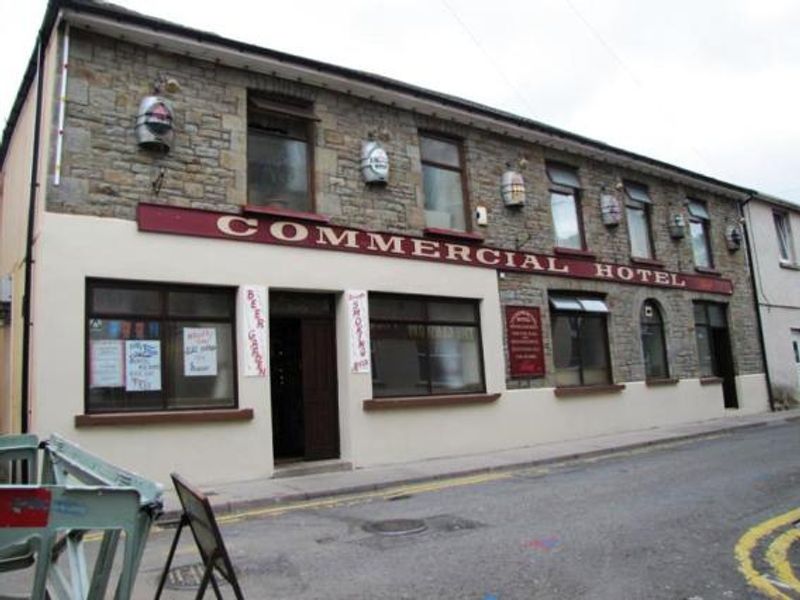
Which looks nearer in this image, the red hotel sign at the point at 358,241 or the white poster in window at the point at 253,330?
the red hotel sign at the point at 358,241

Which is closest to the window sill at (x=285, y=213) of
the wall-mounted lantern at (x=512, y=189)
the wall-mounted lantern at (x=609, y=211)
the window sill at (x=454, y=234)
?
the window sill at (x=454, y=234)

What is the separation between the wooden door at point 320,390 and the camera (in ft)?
36.9

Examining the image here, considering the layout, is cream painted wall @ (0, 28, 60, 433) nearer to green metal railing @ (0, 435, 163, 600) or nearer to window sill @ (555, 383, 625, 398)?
green metal railing @ (0, 435, 163, 600)

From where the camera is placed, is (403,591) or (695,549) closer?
(403,591)

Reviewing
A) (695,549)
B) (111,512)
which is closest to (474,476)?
(695,549)

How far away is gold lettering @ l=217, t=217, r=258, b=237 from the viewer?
1039 cm

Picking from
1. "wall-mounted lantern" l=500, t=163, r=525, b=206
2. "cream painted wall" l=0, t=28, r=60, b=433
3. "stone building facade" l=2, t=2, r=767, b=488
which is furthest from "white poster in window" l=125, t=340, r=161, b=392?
"wall-mounted lantern" l=500, t=163, r=525, b=206

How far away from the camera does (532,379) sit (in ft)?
45.7

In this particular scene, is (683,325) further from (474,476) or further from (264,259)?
(264,259)

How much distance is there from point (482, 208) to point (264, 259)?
5133 millimetres

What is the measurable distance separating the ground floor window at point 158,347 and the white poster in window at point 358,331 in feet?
6.58

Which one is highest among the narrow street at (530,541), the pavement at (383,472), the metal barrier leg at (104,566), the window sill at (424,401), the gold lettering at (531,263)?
the gold lettering at (531,263)

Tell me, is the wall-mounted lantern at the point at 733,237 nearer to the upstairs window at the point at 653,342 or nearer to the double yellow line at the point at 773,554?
the upstairs window at the point at 653,342

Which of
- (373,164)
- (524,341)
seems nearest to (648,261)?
(524,341)
